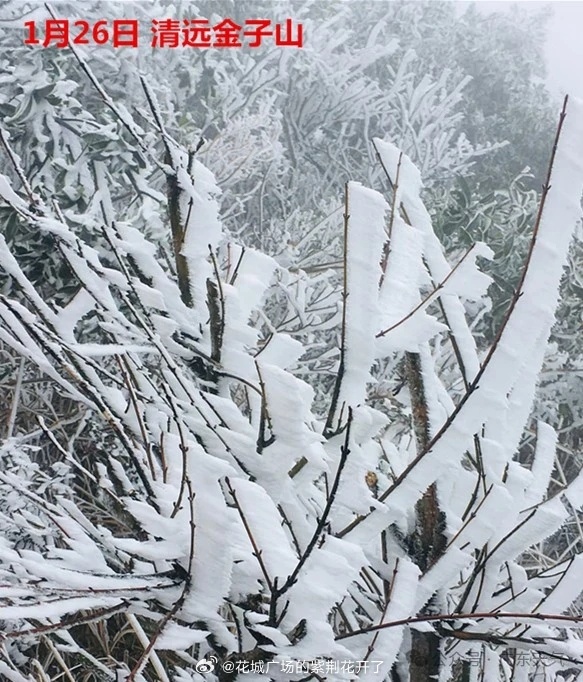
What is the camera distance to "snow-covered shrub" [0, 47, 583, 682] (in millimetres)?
502

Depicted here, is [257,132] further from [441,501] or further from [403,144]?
[441,501]

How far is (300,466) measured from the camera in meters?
0.63

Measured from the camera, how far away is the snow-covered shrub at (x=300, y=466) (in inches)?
19.8

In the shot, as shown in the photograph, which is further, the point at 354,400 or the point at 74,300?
the point at 74,300

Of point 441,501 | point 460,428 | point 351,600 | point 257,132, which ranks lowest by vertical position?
point 351,600

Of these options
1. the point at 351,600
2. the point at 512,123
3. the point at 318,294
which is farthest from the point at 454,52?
the point at 351,600

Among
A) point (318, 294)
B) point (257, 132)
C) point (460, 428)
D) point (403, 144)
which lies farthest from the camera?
point (403, 144)

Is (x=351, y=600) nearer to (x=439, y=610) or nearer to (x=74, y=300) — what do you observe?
(x=439, y=610)

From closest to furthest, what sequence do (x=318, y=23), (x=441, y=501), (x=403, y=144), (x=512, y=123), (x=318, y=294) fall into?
1. (x=441, y=501)
2. (x=318, y=294)
3. (x=403, y=144)
4. (x=318, y=23)
5. (x=512, y=123)

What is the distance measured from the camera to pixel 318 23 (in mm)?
5477

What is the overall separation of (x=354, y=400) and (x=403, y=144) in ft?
15.6

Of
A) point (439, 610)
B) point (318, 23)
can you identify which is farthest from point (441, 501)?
point (318, 23)

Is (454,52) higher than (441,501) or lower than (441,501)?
higher

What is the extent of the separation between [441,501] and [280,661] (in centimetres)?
23
